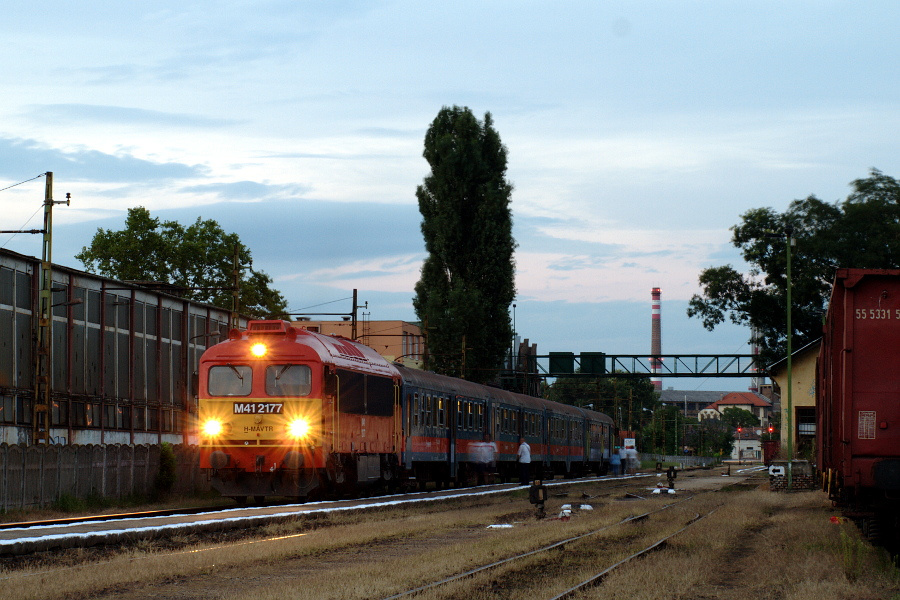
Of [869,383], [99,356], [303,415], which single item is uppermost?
[99,356]

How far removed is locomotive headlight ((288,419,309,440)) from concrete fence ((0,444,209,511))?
4.28m

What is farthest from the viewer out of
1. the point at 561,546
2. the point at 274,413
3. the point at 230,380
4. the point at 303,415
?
the point at 230,380

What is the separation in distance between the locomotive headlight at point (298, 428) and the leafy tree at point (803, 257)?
116 ft

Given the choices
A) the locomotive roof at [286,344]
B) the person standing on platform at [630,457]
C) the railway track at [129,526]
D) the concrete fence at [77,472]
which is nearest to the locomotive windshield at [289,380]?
the locomotive roof at [286,344]

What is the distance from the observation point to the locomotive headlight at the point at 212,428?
2422cm

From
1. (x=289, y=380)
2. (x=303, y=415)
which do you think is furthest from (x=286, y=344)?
(x=303, y=415)

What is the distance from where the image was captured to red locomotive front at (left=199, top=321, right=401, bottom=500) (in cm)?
2378

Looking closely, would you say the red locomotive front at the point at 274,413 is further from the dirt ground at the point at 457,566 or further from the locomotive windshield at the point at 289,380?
the dirt ground at the point at 457,566

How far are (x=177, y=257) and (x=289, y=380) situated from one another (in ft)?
158

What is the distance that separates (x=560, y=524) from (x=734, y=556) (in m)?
4.98

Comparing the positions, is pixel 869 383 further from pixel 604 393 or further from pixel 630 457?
pixel 604 393

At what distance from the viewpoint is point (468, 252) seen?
63.8 m

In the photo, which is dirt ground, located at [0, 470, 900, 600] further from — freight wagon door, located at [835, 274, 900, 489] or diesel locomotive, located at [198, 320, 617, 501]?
diesel locomotive, located at [198, 320, 617, 501]

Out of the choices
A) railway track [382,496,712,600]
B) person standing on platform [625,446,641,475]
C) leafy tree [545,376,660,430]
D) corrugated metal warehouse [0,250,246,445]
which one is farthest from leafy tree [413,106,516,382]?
leafy tree [545,376,660,430]
